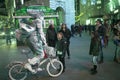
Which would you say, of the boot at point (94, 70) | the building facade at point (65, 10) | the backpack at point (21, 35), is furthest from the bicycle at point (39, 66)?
the building facade at point (65, 10)

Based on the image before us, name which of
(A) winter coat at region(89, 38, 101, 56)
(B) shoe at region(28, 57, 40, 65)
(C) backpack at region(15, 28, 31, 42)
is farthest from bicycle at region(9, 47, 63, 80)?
(A) winter coat at region(89, 38, 101, 56)

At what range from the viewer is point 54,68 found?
440 inches

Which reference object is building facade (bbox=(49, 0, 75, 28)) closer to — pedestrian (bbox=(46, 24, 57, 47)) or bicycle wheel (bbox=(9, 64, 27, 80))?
pedestrian (bbox=(46, 24, 57, 47))

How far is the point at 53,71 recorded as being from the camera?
11547 mm

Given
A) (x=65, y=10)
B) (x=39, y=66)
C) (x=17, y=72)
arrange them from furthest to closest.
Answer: (x=65, y=10) < (x=39, y=66) < (x=17, y=72)

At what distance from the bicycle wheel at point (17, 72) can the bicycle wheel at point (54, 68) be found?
919mm

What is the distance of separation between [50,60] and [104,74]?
191 centimetres

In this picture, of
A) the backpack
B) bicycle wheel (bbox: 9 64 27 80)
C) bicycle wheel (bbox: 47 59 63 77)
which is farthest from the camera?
bicycle wheel (bbox: 47 59 63 77)

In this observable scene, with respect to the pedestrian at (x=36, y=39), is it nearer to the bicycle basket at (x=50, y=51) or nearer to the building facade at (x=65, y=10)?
the bicycle basket at (x=50, y=51)

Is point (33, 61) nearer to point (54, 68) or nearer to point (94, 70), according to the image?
point (54, 68)

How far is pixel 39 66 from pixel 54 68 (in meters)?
0.49

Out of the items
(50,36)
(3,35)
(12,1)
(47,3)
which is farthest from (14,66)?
(47,3)

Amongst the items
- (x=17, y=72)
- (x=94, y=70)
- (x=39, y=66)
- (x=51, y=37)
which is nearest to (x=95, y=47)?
(x=94, y=70)

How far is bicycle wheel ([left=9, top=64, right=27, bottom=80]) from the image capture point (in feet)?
34.2
